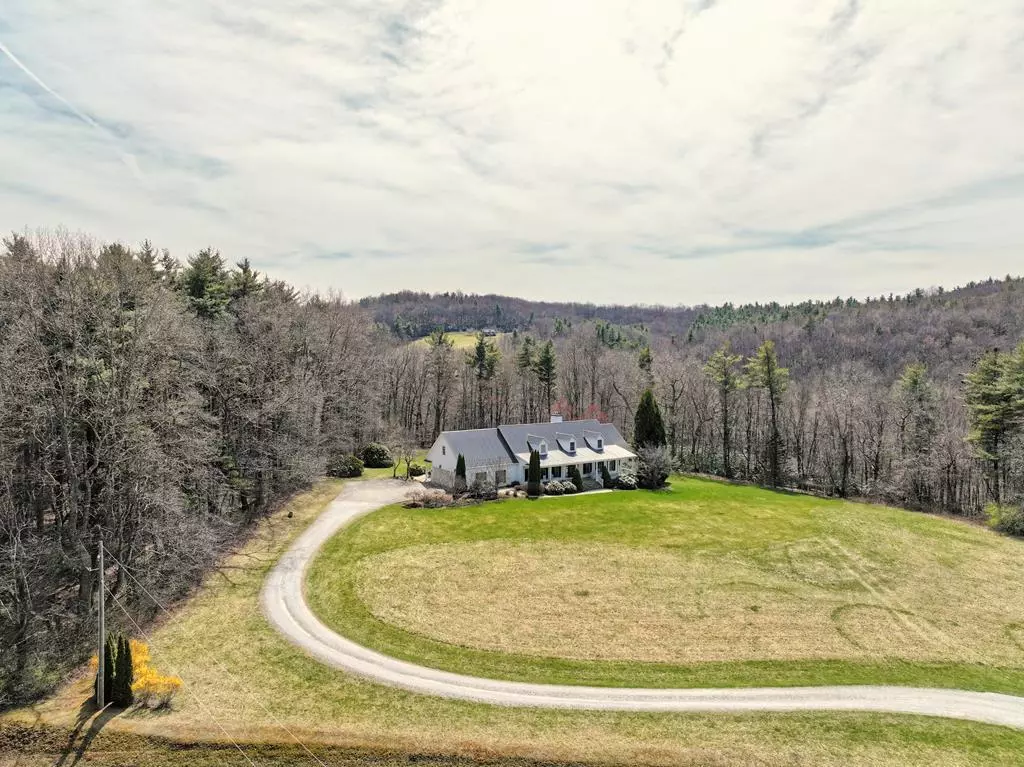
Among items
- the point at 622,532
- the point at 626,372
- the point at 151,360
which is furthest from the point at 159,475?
the point at 626,372

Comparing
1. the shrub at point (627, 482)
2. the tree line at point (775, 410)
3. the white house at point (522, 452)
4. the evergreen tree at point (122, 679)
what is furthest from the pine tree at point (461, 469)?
the evergreen tree at point (122, 679)

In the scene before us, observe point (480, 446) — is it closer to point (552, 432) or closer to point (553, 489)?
point (553, 489)

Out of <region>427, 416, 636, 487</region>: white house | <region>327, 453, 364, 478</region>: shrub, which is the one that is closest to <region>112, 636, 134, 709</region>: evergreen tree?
<region>427, 416, 636, 487</region>: white house

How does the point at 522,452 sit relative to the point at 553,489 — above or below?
above

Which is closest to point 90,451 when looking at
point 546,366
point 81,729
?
point 81,729

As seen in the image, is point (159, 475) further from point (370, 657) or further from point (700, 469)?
point (700, 469)
